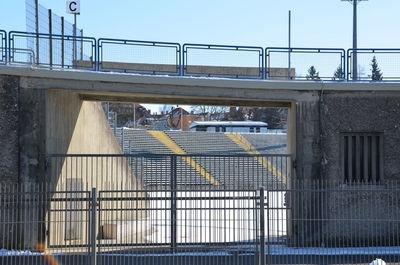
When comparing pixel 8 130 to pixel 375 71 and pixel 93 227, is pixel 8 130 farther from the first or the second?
pixel 375 71

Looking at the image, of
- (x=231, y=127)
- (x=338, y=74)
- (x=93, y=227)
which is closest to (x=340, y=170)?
(x=338, y=74)

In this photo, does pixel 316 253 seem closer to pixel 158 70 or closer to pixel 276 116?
pixel 158 70

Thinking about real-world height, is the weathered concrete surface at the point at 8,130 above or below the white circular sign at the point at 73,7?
below

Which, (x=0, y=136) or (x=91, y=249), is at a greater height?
(x=0, y=136)

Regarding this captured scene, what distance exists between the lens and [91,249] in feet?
37.9

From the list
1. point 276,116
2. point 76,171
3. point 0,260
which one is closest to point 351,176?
point 76,171

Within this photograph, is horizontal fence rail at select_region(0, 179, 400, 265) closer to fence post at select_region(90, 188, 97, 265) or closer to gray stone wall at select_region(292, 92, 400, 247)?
gray stone wall at select_region(292, 92, 400, 247)

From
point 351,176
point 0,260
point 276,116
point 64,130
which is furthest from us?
point 276,116

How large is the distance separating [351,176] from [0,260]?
29.1ft

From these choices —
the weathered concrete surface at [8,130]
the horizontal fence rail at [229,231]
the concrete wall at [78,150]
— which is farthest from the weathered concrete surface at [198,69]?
the horizontal fence rail at [229,231]

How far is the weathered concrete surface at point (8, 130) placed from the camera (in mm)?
14508

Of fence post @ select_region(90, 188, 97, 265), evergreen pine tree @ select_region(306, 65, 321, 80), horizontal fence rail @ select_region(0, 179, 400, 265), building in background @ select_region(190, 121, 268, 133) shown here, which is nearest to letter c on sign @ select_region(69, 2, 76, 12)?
horizontal fence rail @ select_region(0, 179, 400, 265)

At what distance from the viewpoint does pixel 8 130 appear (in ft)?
47.8

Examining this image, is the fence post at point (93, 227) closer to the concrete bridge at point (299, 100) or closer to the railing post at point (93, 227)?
the railing post at point (93, 227)
